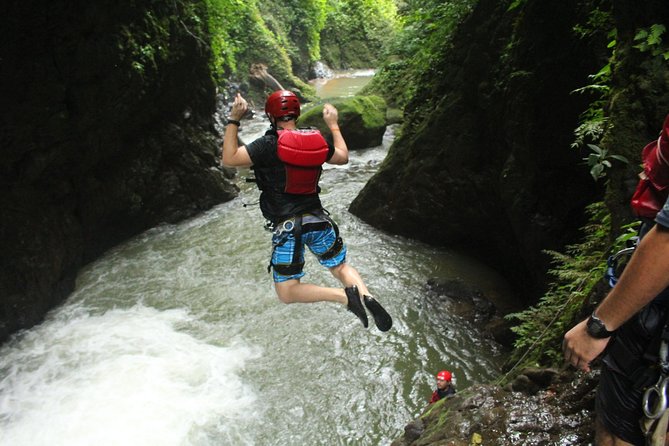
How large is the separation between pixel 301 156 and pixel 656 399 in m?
2.74

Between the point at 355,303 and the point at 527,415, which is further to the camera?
the point at 355,303

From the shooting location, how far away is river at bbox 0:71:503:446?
15.4 ft

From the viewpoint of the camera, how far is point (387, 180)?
28.5 ft

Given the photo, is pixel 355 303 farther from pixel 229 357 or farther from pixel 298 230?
pixel 229 357

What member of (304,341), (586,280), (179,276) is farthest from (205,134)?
(586,280)

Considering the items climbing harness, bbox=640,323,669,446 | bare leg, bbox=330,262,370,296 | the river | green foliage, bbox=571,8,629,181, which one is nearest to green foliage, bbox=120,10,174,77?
the river

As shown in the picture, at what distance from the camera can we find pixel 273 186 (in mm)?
3842

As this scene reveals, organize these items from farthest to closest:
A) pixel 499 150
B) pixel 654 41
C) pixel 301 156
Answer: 1. pixel 499 150
2. pixel 301 156
3. pixel 654 41

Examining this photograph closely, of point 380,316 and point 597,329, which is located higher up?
point 597,329

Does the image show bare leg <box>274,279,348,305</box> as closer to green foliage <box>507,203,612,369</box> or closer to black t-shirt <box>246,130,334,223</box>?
black t-shirt <box>246,130,334,223</box>

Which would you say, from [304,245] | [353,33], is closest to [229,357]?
[304,245]

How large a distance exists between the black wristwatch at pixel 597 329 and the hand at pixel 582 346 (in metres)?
0.02

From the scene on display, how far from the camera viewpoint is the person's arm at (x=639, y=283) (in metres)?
1.34

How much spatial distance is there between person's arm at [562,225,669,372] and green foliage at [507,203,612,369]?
138 centimetres
